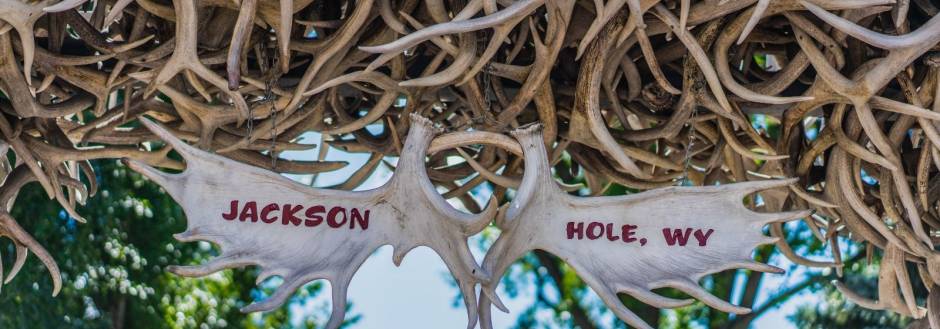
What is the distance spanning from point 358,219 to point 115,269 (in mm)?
3497

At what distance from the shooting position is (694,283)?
281 centimetres

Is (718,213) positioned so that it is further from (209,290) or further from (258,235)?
(209,290)

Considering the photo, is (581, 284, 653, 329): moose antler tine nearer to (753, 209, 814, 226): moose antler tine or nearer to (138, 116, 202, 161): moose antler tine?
(753, 209, 814, 226): moose antler tine

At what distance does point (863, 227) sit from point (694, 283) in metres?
0.58

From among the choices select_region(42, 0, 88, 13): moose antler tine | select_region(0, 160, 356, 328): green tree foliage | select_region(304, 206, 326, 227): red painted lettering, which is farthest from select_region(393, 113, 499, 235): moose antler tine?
select_region(0, 160, 356, 328): green tree foliage

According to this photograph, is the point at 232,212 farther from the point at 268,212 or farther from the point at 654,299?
the point at 654,299

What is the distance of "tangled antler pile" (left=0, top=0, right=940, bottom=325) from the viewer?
2893 mm

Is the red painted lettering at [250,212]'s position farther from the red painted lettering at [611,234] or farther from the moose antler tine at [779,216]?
the moose antler tine at [779,216]

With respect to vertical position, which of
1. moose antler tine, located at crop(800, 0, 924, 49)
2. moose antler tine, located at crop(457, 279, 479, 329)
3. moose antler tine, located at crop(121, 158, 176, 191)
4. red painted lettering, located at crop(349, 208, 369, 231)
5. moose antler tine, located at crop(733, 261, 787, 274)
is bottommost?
moose antler tine, located at crop(457, 279, 479, 329)

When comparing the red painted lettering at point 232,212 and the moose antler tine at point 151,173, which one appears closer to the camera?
the moose antler tine at point 151,173

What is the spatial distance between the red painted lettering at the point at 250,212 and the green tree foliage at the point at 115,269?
2880 millimetres

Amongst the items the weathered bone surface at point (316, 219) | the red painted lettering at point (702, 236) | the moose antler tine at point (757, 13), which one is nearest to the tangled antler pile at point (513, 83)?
the moose antler tine at point (757, 13)

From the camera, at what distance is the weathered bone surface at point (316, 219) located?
2.75 meters

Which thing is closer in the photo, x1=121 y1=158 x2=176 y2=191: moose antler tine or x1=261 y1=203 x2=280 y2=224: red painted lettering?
x1=121 y1=158 x2=176 y2=191: moose antler tine
